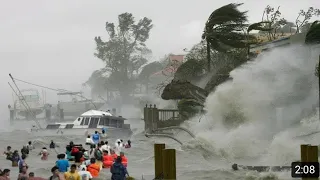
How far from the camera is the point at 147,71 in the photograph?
111 meters

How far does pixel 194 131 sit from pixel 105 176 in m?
21.7

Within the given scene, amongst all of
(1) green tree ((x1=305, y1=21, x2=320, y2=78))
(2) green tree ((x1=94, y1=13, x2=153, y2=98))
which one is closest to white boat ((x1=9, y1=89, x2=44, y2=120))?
(2) green tree ((x1=94, y1=13, x2=153, y2=98))

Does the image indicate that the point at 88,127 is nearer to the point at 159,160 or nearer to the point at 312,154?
the point at 159,160

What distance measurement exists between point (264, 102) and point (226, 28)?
1083cm

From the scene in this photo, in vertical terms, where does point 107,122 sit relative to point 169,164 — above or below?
above

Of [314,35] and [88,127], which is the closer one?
[314,35]

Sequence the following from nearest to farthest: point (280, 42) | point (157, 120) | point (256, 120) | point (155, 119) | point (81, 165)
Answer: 1. point (81, 165)
2. point (256, 120)
3. point (280, 42)
4. point (157, 120)
5. point (155, 119)

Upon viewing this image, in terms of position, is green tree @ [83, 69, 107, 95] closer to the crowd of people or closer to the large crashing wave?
the large crashing wave

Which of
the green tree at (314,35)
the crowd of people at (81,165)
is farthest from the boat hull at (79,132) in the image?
the green tree at (314,35)

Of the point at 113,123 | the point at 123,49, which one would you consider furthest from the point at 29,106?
the point at 113,123

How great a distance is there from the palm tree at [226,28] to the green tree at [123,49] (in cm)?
5685

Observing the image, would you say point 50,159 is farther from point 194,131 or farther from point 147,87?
point 147,87

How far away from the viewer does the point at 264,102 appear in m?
35.7

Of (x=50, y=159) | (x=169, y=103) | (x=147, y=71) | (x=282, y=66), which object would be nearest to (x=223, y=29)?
(x=282, y=66)
